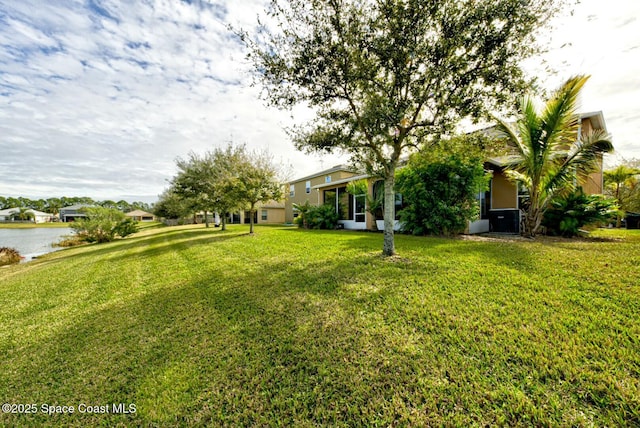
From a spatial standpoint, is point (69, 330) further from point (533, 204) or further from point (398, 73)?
point (533, 204)

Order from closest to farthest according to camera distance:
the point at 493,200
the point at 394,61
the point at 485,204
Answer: the point at 394,61 < the point at 493,200 < the point at 485,204

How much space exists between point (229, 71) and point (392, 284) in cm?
657

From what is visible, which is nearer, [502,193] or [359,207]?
[502,193]

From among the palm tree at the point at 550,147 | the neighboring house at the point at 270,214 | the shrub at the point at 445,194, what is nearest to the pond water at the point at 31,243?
the neighboring house at the point at 270,214

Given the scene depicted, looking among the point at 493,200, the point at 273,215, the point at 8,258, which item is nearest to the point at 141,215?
the point at 273,215

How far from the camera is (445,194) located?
32.2 feet

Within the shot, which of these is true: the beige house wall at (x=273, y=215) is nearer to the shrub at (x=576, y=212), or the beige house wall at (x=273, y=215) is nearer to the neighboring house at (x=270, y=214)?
the neighboring house at (x=270, y=214)

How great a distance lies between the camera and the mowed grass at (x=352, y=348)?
2092 millimetres

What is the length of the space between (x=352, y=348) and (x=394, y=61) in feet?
18.6

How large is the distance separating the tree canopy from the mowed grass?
2937mm

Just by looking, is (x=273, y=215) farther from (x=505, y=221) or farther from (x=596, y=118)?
(x=596, y=118)

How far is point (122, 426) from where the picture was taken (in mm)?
2182

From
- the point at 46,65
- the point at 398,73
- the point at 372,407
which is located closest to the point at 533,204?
the point at 398,73

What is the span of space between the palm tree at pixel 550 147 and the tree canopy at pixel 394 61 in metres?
3.25
